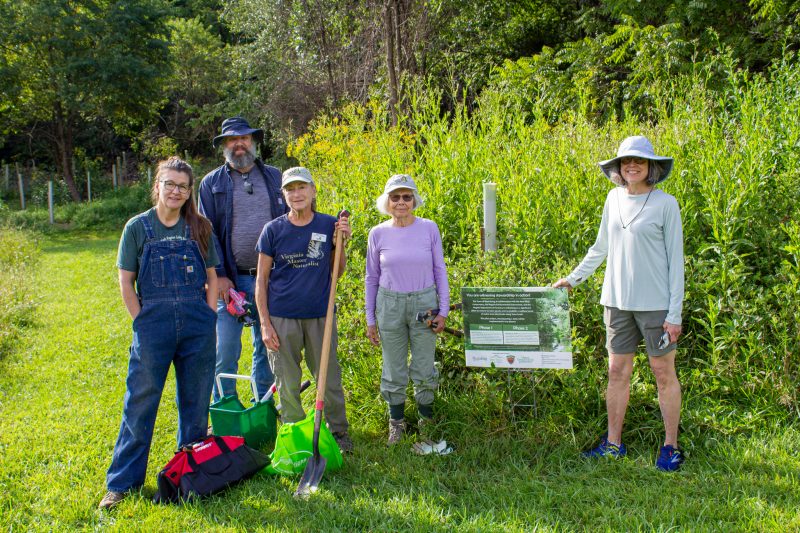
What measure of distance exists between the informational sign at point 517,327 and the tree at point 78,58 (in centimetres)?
2280

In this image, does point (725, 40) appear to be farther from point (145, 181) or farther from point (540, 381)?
point (145, 181)

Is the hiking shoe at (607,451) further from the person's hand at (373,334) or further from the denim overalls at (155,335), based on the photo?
the denim overalls at (155,335)

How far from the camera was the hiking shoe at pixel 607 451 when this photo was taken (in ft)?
12.7

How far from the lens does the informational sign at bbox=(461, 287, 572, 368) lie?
4047mm

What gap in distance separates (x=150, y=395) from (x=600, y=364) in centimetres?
285

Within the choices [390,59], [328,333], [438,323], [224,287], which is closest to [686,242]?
[438,323]

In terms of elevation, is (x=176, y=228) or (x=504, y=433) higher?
(x=176, y=228)

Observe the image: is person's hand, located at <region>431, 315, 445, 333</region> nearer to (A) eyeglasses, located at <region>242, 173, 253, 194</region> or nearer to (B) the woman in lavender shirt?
(B) the woman in lavender shirt

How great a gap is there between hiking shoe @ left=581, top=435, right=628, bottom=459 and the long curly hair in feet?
8.48

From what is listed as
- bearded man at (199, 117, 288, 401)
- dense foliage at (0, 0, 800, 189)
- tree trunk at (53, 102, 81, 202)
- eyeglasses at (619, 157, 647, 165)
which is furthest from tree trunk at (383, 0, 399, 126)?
tree trunk at (53, 102, 81, 202)

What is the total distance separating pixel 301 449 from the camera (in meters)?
3.81

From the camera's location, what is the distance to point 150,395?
12.1ft

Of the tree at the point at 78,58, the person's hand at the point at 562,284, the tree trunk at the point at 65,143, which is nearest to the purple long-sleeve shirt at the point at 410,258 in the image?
the person's hand at the point at 562,284

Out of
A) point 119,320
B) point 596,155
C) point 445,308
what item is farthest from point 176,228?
point 119,320
